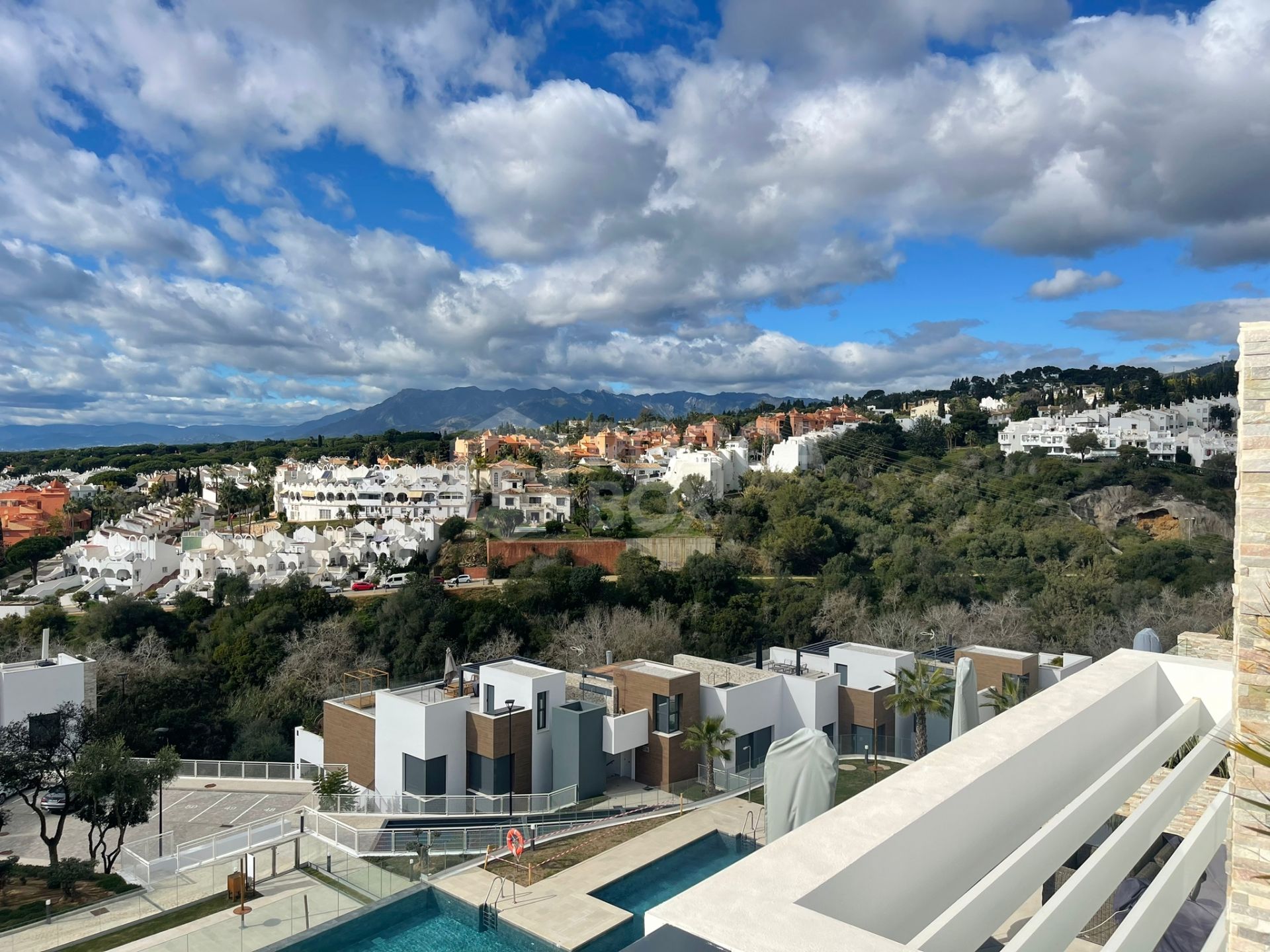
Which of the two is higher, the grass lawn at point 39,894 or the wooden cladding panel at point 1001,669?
the wooden cladding panel at point 1001,669

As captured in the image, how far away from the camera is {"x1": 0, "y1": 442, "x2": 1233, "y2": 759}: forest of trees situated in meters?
25.2

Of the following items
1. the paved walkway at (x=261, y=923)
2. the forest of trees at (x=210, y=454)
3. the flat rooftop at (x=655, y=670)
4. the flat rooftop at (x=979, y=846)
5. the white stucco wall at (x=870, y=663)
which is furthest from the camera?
the forest of trees at (x=210, y=454)

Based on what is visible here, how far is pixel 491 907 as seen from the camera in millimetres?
10992

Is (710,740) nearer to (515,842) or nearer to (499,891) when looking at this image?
(515,842)

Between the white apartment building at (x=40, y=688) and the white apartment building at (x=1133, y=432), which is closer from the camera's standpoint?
the white apartment building at (x=40, y=688)

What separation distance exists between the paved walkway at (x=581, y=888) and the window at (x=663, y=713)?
9.22 feet

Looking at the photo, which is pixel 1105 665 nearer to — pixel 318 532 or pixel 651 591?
pixel 651 591

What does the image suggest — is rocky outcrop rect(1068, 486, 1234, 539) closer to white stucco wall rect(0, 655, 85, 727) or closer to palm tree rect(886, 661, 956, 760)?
palm tree rect(886, 661, 956, 760)

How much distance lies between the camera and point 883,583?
33.5m

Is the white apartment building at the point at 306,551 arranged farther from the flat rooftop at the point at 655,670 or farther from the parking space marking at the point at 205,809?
the flat rooftop at the point at 655,670

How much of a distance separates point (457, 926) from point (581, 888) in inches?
68.0

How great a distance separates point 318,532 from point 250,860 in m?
31.0

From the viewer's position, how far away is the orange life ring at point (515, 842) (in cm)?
1212

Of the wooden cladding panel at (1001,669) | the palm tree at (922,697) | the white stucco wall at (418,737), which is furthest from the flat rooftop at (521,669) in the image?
the wooden cladding panel at (1001,669)
